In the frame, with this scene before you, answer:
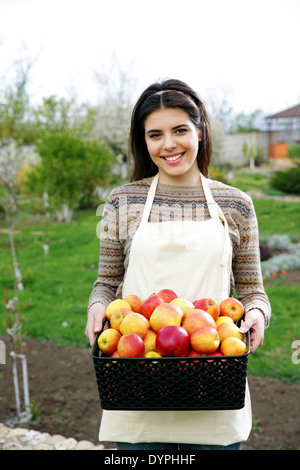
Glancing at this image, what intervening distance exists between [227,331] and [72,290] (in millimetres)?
5238

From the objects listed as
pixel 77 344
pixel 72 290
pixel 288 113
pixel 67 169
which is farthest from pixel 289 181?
pixel 288 113

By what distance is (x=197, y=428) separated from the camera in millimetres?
1786

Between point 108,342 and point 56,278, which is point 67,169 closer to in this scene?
point 56,278

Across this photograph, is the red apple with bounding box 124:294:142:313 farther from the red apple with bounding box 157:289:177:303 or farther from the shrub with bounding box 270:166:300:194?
the shrub with bounding box 270:166:300:194

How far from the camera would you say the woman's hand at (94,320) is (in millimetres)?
1772

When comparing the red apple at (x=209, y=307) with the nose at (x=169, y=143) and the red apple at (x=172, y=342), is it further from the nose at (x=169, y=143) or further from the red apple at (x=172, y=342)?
the nose at (x=169, y=143)

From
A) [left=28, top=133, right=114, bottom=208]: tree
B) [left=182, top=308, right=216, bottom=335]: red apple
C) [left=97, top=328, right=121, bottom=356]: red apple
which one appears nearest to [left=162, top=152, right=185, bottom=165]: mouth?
[left=182, top=308, right=216, bottom=335]: red apple

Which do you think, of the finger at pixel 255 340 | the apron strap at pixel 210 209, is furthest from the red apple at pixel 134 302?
the finger at pixel 255 340

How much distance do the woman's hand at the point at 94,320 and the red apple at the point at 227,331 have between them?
45cm

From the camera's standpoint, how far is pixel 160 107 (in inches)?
76.9

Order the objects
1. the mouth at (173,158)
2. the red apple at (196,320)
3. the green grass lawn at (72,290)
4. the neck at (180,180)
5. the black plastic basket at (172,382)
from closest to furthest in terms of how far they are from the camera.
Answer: the black plastic basket at (172,382)
the red apple at (196,320)
the mouth at (173,158)
the neck at (180,180)
the green grass lawn at (72,290)

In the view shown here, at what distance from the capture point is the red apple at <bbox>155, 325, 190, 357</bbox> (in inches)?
60.1

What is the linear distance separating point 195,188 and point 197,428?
98cm

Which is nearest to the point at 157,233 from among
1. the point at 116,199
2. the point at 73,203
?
the point at 116,199
